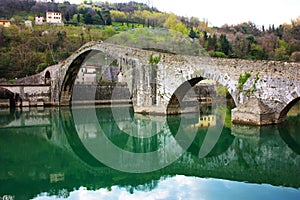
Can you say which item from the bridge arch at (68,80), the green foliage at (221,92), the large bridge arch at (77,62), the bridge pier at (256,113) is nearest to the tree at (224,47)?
the green foliage at (221,92)

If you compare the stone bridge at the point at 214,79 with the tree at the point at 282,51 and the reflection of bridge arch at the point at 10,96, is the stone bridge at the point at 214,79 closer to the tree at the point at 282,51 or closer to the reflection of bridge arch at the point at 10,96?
the reflection of bridge arch at the point at 10,96

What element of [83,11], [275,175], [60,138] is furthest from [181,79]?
[83,11]

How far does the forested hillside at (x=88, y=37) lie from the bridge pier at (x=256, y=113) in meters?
20.5

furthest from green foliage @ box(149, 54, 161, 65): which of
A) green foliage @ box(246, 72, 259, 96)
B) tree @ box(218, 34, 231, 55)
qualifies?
tree @ box(218, 34, 231, 55)

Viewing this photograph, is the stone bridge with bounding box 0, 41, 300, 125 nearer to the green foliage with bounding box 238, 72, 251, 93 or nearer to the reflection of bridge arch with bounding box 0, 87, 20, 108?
the green foliage with bounding box 238, 72, 251, 93

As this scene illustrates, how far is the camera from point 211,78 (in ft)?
48.7

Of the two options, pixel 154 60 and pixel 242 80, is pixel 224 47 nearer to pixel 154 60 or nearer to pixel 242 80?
pixel 154 60

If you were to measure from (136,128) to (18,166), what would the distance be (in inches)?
271

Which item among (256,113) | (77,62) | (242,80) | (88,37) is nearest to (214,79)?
(242,80)

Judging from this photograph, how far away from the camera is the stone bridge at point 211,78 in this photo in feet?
41.5

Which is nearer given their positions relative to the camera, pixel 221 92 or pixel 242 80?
pixel 242 80

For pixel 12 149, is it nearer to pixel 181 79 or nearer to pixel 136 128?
pixel 136 128

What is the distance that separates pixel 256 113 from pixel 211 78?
2.62 metres

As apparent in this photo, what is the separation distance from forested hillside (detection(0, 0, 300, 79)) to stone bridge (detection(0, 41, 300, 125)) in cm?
1839
